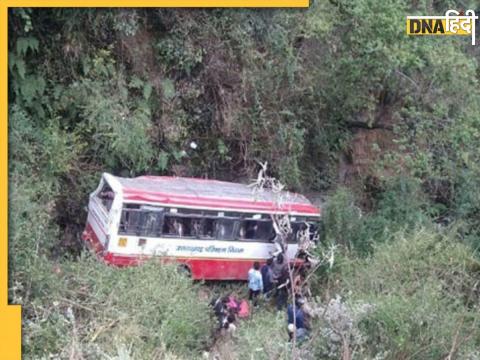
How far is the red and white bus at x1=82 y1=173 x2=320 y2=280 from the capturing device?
1286 cm

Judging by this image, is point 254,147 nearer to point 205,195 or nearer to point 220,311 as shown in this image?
point 205,195

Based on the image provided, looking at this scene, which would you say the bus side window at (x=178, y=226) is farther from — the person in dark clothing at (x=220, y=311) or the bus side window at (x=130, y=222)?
the person in dark clothing at (x=220, y=311)

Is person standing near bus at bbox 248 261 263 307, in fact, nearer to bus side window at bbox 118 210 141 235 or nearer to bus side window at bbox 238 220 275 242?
bus side window at bbox 238 220 275 242

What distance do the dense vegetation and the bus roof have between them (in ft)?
2.61

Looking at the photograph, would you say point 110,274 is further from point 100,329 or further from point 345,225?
point 345,225

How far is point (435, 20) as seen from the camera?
15.9 meters

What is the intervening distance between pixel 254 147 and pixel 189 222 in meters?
3.39

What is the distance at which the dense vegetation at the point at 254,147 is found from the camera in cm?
1059

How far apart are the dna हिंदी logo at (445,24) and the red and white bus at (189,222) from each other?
15.2 ft

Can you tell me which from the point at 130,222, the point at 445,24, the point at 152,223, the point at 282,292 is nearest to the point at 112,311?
the point at 130,222

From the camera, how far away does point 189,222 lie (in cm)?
1362

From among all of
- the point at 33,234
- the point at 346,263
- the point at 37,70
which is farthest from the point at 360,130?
the point at 33,234

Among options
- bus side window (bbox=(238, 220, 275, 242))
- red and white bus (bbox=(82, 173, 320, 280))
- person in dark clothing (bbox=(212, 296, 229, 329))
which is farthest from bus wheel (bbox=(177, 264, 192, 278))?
bus side window (bbox=(238, 220, 275, 242))

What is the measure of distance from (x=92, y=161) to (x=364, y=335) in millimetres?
7315
